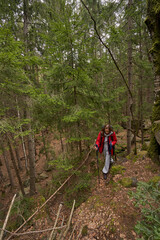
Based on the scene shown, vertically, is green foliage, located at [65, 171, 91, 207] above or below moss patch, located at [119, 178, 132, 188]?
below

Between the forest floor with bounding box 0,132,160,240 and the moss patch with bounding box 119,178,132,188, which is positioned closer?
the forest floor with bounding box 0,132,160,240

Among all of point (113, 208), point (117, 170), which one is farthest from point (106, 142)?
point (113, 208)

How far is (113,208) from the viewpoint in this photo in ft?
12.6

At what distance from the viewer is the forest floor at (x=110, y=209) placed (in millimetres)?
3221

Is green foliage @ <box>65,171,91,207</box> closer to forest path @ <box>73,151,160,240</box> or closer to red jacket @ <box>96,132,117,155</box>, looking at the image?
forest path @ <box>73,151,160,240</box>

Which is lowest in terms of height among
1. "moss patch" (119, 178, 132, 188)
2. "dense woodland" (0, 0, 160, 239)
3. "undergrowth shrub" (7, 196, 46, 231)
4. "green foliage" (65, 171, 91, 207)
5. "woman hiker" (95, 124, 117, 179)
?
"undergrowth shrub" (7, 196, 46, 231)

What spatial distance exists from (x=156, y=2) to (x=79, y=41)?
10.4 ft

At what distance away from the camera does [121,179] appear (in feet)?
16.0

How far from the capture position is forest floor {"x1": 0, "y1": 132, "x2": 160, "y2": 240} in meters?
3.22

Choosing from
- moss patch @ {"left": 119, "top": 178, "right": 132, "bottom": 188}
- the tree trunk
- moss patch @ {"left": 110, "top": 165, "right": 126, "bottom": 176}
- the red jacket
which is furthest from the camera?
moss patch @ {"left": 110, "top": 165, "right": 126, "bottom": 176}

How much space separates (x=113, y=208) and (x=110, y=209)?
4.5 inches

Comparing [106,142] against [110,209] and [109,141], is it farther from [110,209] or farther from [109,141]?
[110,209]

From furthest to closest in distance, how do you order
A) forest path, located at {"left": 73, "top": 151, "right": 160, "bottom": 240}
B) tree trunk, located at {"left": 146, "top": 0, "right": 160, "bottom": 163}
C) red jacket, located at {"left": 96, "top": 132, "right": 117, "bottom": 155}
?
red jacket, located at {"left": 96, "top": 132, "right": 117, "bottom": 155} < tree trunk, located at {"left": 146, "top": 0, "right": 160, "bottom": 163} < forest path, located at {"left": 73, "top": 151, "right": 160, "bottom": 240}

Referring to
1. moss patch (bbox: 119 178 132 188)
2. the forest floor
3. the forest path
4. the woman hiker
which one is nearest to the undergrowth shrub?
the forest floor
